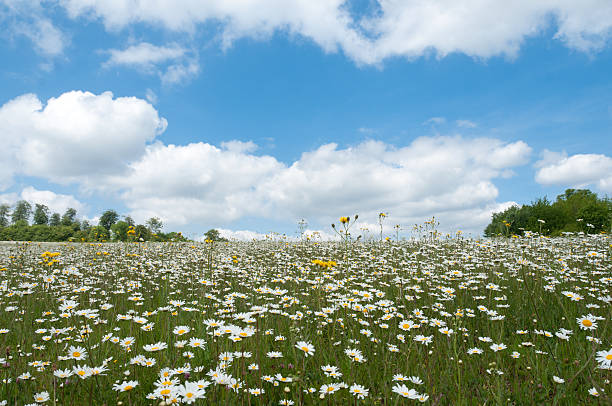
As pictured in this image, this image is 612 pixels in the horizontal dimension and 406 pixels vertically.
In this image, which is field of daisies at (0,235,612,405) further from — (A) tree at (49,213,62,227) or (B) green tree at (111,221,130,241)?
(A) tree at (49,213,62,227)

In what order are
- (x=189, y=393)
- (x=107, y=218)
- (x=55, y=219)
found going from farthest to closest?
(x=55, y=219)
(x=107, y=218)
(x=189, y=393)

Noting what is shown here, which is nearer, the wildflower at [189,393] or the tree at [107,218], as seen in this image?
the wildflower at [189,393]

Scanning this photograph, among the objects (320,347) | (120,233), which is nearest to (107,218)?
(120,233)

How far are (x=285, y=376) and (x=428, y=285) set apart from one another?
430cm

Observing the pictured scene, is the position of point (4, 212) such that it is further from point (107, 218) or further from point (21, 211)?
point (107, 218)

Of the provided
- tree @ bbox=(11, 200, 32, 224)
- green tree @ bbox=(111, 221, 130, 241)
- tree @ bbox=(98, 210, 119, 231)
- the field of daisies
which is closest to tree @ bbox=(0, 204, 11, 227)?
tree @ bbox=(11, 200, 32, 224)

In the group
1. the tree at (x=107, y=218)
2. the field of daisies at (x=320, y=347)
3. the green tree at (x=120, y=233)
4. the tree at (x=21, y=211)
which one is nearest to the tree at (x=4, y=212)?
the tree at (x=21, y=211)

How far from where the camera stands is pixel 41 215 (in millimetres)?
112250

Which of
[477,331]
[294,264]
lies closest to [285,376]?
[477,331]

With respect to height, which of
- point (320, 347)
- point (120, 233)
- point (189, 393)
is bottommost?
point (320, 347)

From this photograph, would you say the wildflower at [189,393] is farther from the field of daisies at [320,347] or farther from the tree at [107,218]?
the tree at [107,218]

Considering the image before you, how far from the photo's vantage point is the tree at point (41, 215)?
4378 inches

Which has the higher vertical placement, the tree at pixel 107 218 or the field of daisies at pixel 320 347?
the tree at pixel 107 218

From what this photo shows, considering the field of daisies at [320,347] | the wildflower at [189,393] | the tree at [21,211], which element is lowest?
the field of daisies at [320,347]
